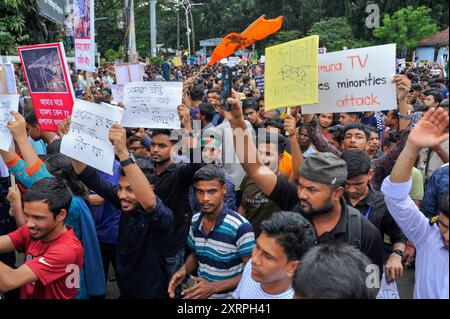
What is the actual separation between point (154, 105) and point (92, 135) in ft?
2.19

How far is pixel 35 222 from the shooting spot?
9.34 ft

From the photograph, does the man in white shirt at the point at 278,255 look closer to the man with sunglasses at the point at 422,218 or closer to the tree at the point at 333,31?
the man with sunglasses at the point at 422,218

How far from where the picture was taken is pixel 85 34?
496 centimetres

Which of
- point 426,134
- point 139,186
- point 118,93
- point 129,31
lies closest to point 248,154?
point 139,186

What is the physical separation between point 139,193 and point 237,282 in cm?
79

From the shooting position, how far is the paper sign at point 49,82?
4109 millimetres

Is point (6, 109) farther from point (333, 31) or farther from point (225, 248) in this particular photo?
point (333, 31)

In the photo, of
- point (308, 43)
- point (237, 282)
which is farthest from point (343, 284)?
point (308, 43)

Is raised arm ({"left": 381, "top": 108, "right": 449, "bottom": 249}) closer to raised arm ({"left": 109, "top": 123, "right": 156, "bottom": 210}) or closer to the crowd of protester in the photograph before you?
the crowd of protester

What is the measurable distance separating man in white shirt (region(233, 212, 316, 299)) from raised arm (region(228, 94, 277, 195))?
2.42 ft

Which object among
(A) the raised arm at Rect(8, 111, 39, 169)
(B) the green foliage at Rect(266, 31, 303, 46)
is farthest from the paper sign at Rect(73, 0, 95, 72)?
(B) the green foliage at Rect(266, 31, 303, 46)

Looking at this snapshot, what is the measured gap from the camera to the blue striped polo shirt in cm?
304
